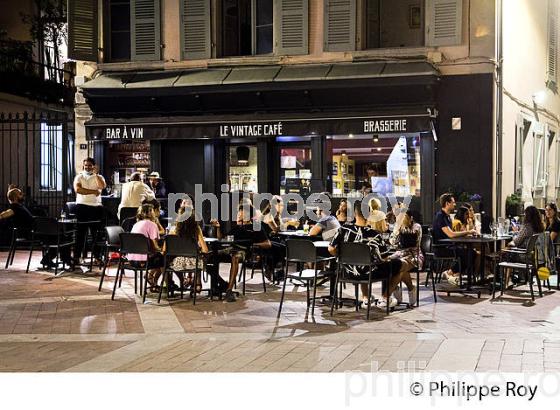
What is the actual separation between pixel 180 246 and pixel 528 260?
467 cm

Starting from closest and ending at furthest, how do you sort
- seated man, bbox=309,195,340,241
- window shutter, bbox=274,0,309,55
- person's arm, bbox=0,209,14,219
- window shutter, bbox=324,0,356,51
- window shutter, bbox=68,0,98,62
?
seated man, bbox=309,195,340,241 → person's arm, bbox=0,209,14,219 → window shutter, bbox=324,0,356,51 → window shutter, bbox=274,0,309,55 → window shutter, bbox=68,0,98,62

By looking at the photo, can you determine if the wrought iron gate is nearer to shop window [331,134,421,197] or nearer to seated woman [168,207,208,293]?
shop window [331,134,421,197]

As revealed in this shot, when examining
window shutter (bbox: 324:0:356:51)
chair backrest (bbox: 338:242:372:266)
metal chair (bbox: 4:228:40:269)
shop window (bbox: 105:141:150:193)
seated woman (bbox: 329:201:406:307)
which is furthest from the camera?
shop window (bbox: 105:141:150:193)

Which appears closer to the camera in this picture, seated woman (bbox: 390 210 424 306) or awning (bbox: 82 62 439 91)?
seated woman (bbox: 390 210 424 306)

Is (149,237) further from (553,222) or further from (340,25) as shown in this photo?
(340,25)

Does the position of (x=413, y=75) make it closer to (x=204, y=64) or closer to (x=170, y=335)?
(x=204, y=64)

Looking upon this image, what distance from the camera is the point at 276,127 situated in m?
15.1

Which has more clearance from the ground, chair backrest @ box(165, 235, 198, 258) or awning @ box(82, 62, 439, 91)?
awning @ box(82, 62, 439, 91)

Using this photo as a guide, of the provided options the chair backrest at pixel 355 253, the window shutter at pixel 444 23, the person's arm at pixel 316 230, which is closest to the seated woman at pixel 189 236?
the person's arm at pixel 316 230

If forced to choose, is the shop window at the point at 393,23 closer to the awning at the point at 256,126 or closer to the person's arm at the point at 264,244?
the awning at the point at 256,126

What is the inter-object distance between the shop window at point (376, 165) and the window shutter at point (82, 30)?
5.72m

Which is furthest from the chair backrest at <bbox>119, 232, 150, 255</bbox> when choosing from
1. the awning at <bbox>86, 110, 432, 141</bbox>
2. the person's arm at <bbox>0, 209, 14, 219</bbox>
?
the awning at <bbox>86, 110, 432, 141</bbox>

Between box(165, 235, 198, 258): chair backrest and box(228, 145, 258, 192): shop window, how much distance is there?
616cm

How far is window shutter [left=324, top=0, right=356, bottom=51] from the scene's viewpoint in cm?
1500
